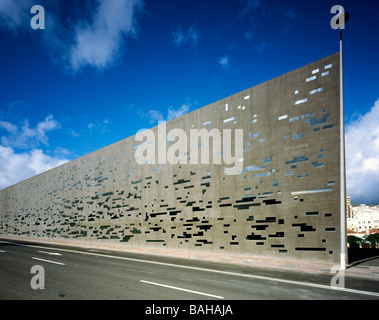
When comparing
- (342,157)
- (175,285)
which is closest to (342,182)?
(342,157)

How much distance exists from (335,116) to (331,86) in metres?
1.47

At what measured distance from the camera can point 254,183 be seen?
43.1 feet

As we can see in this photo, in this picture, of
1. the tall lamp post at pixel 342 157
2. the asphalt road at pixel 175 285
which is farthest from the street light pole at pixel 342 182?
the asphalt road at pixel 175 285

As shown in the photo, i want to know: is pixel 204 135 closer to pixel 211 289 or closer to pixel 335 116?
pixel 335 116

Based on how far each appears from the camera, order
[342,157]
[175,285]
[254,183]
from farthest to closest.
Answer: [254,183], [342,157], [175,285]

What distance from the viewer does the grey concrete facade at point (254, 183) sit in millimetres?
11031

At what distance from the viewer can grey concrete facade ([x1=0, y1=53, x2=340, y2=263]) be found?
1103 cm

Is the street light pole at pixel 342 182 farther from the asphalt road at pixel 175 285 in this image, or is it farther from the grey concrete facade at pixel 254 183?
the asphalt road at pixel 175 285

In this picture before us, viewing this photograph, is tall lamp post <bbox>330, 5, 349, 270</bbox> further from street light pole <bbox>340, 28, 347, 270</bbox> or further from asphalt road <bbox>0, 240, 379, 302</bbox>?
asphalt road <bbox>0, 240, 379, 302</bbox>

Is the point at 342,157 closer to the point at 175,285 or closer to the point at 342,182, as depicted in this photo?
the point at 342,182

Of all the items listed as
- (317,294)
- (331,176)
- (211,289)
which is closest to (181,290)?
(211,289)

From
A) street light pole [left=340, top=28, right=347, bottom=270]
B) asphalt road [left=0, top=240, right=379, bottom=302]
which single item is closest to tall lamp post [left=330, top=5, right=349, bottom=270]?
street light pole [left=340, top=28, right=347, bottom=270]

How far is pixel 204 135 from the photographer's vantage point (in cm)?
1616
